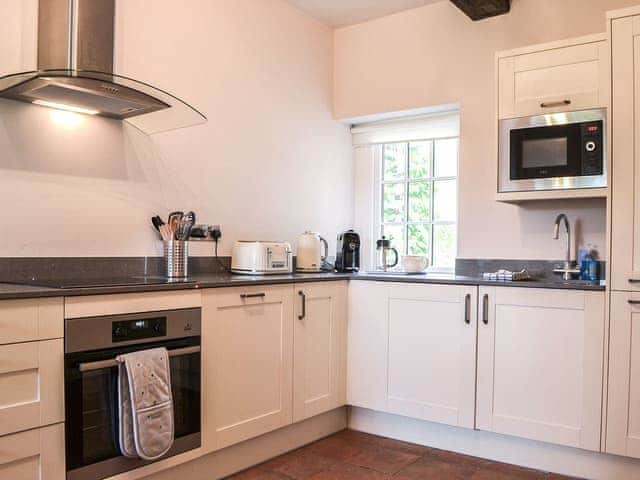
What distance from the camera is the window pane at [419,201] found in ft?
12.6

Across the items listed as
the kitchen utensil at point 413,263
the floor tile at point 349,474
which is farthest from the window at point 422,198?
the floor tile at point 349,474

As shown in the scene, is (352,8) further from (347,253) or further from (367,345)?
(367,345)

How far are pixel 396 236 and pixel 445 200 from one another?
43cm

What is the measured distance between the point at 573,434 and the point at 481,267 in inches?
42.4

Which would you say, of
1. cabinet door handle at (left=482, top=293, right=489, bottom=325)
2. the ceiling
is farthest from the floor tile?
the ceiling

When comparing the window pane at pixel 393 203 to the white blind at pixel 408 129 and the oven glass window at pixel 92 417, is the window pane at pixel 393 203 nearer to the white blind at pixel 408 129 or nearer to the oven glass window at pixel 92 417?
the white blind at pixel 408 129

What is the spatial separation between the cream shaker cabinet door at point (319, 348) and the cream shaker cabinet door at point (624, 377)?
1352mm

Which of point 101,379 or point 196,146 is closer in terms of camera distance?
point 101,379

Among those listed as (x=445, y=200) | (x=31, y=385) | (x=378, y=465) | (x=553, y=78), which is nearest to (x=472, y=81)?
(x=553, y=78)

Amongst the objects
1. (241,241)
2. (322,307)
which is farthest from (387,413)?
(241,241)

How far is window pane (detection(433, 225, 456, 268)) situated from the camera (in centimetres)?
373

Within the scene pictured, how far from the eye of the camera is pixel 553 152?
283cm

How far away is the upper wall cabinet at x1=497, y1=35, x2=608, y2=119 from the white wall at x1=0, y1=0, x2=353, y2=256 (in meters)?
1.31

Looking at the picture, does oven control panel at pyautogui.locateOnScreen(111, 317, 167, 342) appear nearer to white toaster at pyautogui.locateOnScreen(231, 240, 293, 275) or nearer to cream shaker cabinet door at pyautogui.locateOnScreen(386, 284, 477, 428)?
white toaster at pyautogui.locateOnScreen(231, 240, 293, 275)
